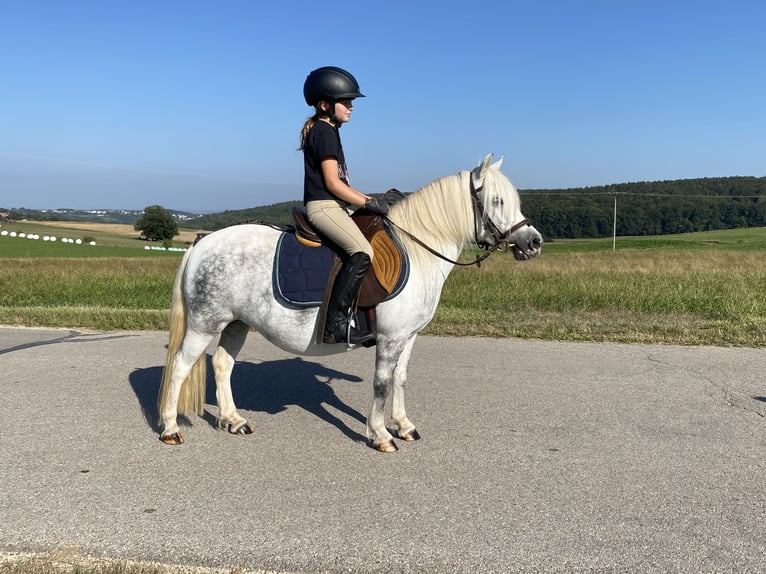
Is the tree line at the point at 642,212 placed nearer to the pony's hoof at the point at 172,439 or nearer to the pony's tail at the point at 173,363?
the pony's tail at the point at 173,363

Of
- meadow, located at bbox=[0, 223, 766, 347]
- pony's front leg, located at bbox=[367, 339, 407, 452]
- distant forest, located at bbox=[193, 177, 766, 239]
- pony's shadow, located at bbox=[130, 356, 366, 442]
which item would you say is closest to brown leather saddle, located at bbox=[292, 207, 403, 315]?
pony's front leg, located at bbox=[367, 339, 407, 452]

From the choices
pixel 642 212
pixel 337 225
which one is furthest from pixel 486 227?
pixel 642 212

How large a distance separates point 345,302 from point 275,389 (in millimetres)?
2455

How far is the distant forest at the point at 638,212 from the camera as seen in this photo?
2618 inches

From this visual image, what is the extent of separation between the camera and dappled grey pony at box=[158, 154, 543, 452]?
4727 mm

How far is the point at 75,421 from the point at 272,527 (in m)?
2.85

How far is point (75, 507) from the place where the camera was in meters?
3.74

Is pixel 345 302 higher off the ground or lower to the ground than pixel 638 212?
lower

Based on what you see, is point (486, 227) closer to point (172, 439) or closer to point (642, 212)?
point (172, 439)

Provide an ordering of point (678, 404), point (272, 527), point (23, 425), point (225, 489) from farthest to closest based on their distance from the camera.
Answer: point (678, 404)
point (23, 425)
point (225, 489)
point (272, 527)

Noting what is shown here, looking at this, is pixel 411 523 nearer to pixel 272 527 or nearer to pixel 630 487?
pixel 272 527

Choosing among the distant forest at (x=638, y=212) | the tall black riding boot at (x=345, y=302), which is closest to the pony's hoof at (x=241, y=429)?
the tall black riding boot at (x=345, y=302)

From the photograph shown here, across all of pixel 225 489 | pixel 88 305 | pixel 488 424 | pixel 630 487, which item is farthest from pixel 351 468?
pixel 88 305

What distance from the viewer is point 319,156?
458 centimetres
